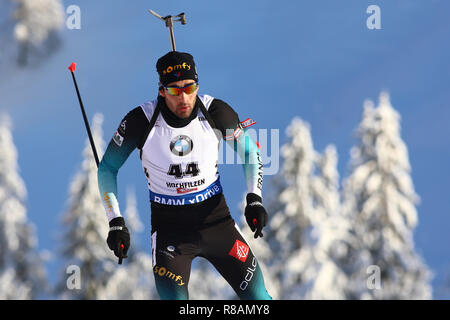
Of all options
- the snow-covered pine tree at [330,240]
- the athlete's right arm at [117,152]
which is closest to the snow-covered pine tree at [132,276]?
the snow-covered pine tree at [330,240]

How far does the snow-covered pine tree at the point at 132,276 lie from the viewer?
101ft

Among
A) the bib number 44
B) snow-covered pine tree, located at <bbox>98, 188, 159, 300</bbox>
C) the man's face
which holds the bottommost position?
the bib number 44

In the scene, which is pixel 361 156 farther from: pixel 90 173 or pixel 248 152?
pixel 248 152

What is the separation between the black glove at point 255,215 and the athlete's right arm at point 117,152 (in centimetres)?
128

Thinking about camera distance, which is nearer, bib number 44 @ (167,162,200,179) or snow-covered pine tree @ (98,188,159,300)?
bib number 44 @ (167,162,200,179)

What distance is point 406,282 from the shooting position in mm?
33094

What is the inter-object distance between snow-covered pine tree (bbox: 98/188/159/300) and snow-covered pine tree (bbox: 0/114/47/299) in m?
4.28

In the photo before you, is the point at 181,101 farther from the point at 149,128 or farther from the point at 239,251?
the point at 239,251

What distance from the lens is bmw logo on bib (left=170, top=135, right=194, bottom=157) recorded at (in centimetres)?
704

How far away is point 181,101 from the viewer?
6965 millimetres

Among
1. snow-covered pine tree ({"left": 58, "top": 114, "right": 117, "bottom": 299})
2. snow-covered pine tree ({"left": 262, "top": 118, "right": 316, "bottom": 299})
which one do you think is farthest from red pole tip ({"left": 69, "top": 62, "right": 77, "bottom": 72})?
snow-covered pine tree ({"left": 262, "top": 118, "right": 316, "bottom": 299})

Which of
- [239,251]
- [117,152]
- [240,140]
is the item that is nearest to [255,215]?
[239,251]

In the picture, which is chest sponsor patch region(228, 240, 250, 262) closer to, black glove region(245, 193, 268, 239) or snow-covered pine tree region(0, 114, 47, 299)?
A: black glove region(245, 193, 268, 239)
